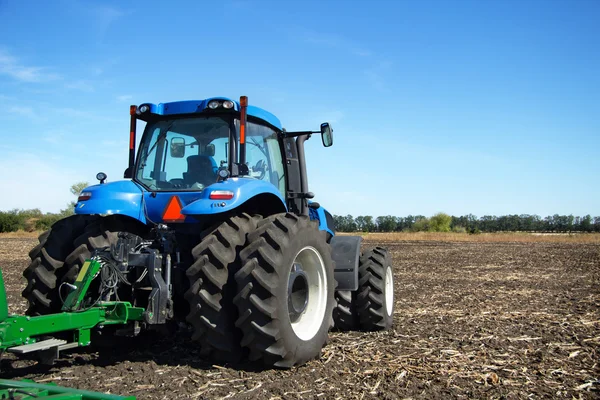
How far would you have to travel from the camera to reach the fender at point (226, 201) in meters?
4.16

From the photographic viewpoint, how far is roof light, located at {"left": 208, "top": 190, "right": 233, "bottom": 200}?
167 inches

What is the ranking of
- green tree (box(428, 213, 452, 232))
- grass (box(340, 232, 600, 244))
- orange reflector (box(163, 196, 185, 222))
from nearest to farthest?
1. orange reflector (box(163, 196, 185, 222))
2. grass (box(340, 232, 600, 244))
3. green tree (box(428, 213, 452, 232))

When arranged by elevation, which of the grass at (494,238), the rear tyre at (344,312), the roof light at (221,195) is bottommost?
the grass at (494,238)

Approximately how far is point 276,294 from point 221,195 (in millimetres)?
912

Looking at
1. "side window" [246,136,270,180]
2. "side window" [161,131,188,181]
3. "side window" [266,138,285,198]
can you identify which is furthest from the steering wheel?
"side window" [161,131,188,181]

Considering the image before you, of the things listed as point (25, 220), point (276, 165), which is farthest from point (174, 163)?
point (25, 220)

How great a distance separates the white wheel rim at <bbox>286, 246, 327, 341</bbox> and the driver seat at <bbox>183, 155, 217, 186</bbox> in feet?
3.77

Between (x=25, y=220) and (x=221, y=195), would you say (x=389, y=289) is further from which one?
(x=25, y=220)

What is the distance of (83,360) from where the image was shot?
186 inches

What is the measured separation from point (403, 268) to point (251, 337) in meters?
12.8

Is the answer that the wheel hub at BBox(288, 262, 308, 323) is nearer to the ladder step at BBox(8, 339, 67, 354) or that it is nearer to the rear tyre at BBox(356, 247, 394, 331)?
the rear tyre at BBox(356, 247, 394, 331)

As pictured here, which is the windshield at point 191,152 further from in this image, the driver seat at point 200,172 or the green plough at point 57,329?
the green plough at point 57,329

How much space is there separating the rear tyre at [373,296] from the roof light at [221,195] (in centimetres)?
268

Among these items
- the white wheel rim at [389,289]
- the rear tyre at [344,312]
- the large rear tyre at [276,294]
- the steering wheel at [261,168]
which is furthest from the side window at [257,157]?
the white wheel rim at [389,289]
